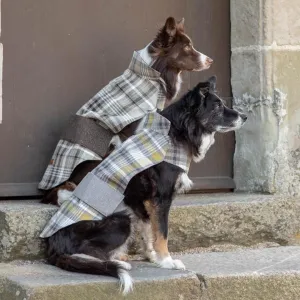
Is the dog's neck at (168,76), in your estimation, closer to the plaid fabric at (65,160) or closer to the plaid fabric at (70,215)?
the plaid fabric at (65,160)

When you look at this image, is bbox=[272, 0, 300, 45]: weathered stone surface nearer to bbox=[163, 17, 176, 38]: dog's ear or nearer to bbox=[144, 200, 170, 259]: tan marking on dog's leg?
bbox=[163, 17, 176, 38]: dog's ear

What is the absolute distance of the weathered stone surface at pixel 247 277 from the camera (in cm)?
490

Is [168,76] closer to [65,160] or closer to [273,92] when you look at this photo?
[273,92]

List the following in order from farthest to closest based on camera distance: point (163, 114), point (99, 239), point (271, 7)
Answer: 1. point (271, 7)
2. point (163, 114)
3. point (99, 239)

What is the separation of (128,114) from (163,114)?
479mm

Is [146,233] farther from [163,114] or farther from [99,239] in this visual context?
[163,114]

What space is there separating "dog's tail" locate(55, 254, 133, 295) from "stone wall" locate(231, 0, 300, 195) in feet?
6.04

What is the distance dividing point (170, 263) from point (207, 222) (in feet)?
2.38

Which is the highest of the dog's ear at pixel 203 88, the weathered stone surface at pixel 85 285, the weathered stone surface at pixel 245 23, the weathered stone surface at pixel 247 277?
the weathered stone surface at pixel 245 23

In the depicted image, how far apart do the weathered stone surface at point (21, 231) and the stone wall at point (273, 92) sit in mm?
1893

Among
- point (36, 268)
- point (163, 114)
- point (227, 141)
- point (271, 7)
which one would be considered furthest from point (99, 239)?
point (271, 7)

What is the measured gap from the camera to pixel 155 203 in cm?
514

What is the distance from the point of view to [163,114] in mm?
5316

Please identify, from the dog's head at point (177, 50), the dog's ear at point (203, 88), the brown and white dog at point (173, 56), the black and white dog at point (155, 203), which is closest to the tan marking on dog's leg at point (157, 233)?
the black and white dog at point (155, 203)
